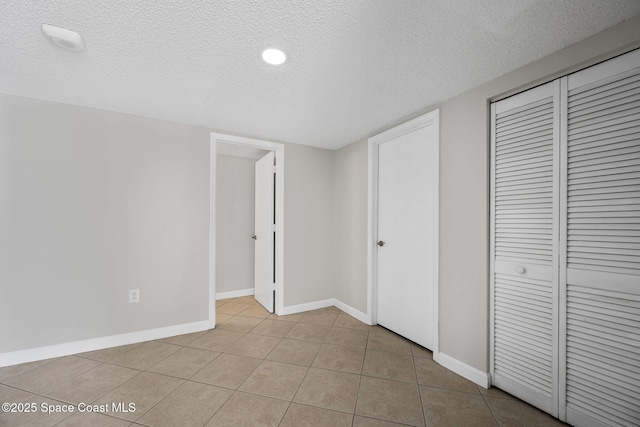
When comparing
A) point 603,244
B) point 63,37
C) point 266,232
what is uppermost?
point 63,37

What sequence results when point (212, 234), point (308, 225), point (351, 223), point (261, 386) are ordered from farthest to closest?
point (308, 225) → point (351, 223) → point (212, 234) → point (261, 386)

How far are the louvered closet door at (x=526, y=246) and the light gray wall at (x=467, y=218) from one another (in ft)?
0.22

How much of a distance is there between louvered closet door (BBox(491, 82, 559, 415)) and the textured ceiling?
39 cm

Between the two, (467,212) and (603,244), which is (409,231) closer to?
(467,212)

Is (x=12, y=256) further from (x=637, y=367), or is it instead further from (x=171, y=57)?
(x=637, y=367)

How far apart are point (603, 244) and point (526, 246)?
0.36m

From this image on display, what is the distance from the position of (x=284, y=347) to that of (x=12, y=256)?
2443mm

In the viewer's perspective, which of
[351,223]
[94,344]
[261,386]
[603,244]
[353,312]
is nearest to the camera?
[603,244]

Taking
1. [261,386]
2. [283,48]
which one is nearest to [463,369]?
[261,386]

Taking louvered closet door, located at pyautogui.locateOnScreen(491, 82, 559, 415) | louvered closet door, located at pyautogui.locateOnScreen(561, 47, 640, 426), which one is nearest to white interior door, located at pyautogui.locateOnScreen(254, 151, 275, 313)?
louvered closet door, located at pyautogui.locateOnScreen(491, 82, 559, 415)

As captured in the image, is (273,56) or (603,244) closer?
(603,244)

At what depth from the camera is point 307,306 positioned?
342 centimetres

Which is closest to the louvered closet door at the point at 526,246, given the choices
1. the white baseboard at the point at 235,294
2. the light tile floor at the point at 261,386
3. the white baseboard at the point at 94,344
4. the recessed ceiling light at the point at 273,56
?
Answer: the light tile floor at the point at 261,386

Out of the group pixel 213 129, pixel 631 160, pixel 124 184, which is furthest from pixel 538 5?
pixel 124 184
